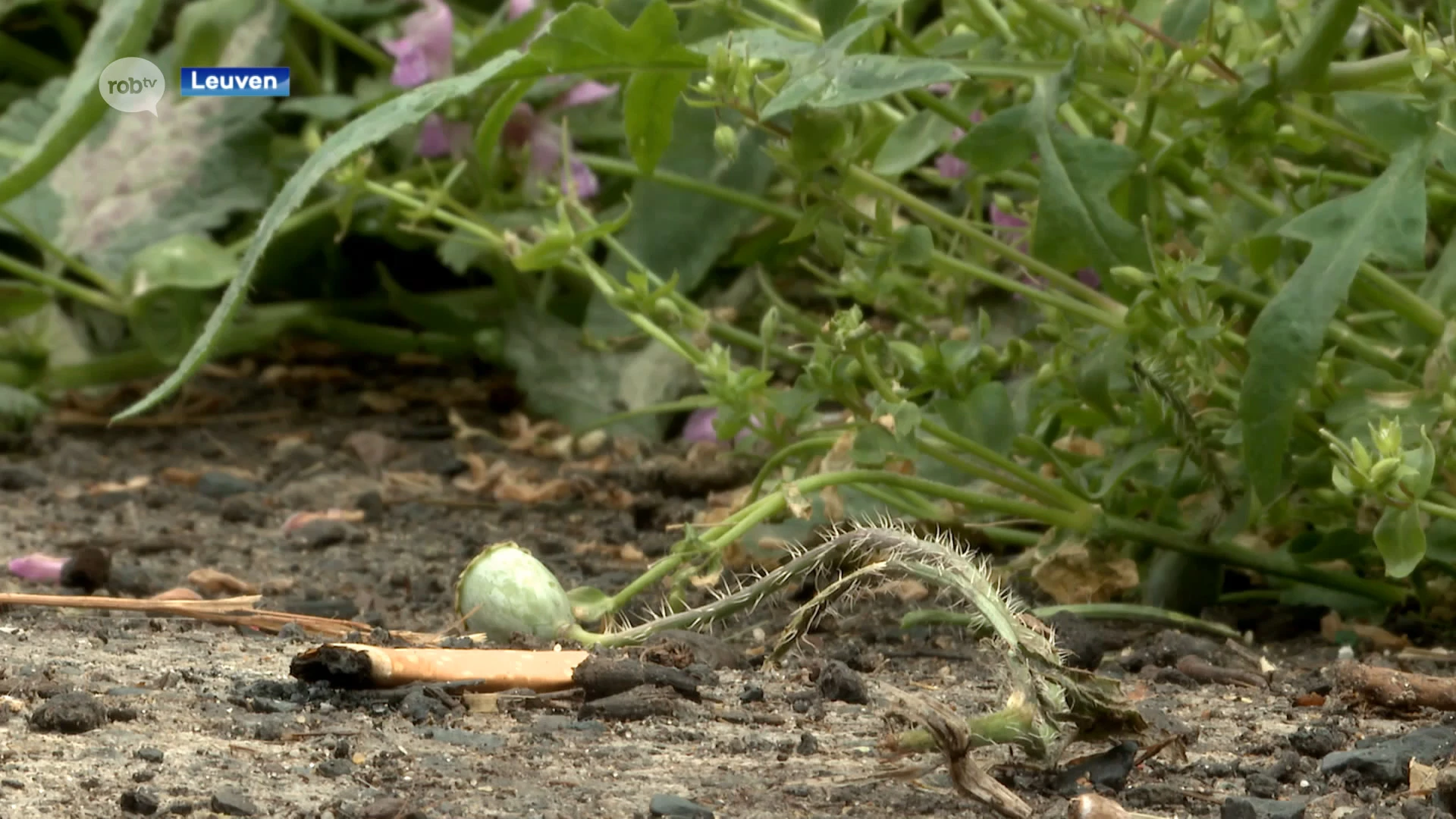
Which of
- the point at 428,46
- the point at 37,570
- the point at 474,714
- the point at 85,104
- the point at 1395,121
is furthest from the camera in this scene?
the point at 428,46

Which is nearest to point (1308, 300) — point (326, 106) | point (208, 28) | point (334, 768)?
point (334, 768)

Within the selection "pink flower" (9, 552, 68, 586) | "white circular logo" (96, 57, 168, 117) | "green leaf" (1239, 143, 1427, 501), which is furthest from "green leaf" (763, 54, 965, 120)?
"white circular logo" (96, 57, 168, 117)

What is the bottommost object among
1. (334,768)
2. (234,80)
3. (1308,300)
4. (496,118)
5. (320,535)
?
(320,535)

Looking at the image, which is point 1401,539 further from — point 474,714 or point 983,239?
point 474,714

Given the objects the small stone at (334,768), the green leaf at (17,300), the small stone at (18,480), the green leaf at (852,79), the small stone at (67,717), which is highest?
the green leaf at (852,79)

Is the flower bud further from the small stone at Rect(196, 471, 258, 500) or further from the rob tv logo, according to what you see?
the rob tv logo

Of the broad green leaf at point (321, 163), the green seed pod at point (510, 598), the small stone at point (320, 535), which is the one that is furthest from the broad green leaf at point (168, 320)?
the green seed pod at point (510, 598)

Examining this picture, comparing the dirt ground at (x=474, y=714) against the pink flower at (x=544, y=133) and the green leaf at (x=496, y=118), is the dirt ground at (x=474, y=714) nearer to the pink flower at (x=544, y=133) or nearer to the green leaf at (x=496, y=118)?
the green leaf at (x=496, y=118)
